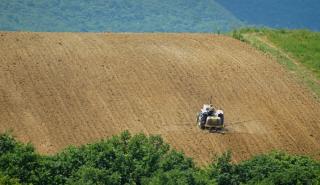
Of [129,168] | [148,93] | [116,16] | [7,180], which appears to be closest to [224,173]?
[129,168]

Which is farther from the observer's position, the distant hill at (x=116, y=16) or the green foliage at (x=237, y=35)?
the distant hill at (x=116, y=16)

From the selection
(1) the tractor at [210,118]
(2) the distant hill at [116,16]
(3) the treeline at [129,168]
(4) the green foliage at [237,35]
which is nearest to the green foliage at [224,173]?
(3) the treeline at [129,168]

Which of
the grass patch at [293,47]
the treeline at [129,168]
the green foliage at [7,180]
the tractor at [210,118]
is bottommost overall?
the green foliage at [7,180]

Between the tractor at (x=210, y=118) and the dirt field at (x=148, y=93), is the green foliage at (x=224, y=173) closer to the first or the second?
the dirt field at (x=148, y=93)

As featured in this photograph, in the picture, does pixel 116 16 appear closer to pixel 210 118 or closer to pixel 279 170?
pixel 210 118

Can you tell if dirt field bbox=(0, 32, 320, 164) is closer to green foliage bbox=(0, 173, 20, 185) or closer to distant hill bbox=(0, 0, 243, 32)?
green foliage bbox=(0, 173, 20, 185)

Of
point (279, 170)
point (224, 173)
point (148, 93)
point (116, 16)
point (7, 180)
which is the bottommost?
Answer: point (7, 180)

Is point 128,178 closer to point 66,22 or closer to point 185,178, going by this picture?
point 185,178
